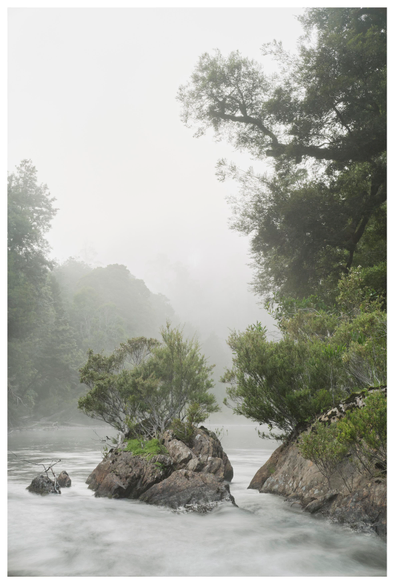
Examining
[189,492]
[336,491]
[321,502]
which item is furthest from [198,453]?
[336,491]

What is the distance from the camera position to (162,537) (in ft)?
18.1

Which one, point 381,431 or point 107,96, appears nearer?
point 381,431

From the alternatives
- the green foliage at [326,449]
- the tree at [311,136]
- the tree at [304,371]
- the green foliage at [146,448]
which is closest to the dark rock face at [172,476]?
the green foliage at [146,448]

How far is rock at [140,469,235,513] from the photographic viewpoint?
Result: 23.1ft

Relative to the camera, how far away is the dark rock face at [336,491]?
17.6 ft

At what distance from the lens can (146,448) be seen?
28.7ft

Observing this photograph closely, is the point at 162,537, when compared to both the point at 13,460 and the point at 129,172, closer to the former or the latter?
the point at 13,460

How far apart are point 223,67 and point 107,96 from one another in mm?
5787

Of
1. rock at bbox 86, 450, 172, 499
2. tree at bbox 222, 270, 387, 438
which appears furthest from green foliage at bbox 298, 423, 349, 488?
rock at bbox 86, 450, 172, 499

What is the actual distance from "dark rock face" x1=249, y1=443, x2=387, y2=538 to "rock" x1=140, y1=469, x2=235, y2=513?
1.25 metres

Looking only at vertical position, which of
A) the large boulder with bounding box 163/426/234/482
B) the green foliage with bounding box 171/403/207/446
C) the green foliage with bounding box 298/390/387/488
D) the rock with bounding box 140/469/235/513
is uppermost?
the green foliage with bounding box 298/390/387/488

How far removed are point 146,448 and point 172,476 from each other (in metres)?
1.35

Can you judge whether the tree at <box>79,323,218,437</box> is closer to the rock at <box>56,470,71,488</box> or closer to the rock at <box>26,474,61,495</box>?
the rock at <box>56,470,71,488</box>
